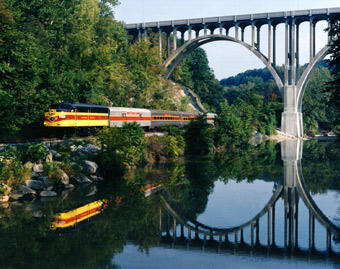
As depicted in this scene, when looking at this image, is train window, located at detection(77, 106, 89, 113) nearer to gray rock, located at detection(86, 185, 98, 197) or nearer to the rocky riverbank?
the rocky riverbank

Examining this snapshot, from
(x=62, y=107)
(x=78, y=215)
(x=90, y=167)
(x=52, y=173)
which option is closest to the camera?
(x=78, y=215)

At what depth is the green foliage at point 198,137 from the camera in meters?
43.2

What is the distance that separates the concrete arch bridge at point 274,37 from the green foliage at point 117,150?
44255 millimetres

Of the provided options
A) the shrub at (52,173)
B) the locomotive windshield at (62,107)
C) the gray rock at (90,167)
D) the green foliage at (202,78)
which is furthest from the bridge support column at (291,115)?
the shrub at (52,173)

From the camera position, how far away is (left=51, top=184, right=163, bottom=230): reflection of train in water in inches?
615

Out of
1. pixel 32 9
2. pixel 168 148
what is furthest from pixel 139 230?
pixel 32 9

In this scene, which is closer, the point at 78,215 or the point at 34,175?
the point at 78,215

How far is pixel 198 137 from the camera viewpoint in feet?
142

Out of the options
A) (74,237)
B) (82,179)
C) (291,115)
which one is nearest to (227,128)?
(291,115)

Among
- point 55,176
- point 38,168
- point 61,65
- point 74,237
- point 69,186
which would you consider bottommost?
point 74,237

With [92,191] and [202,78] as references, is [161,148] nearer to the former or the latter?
[92,191]

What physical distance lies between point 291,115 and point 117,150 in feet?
171

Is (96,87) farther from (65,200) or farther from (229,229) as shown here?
(229,229)

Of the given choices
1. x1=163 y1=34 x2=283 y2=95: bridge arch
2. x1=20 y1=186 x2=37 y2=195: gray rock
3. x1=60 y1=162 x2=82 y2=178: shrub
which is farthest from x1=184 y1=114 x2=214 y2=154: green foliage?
x1=163 y1=34 x2=283 y2=95: bridge arch
